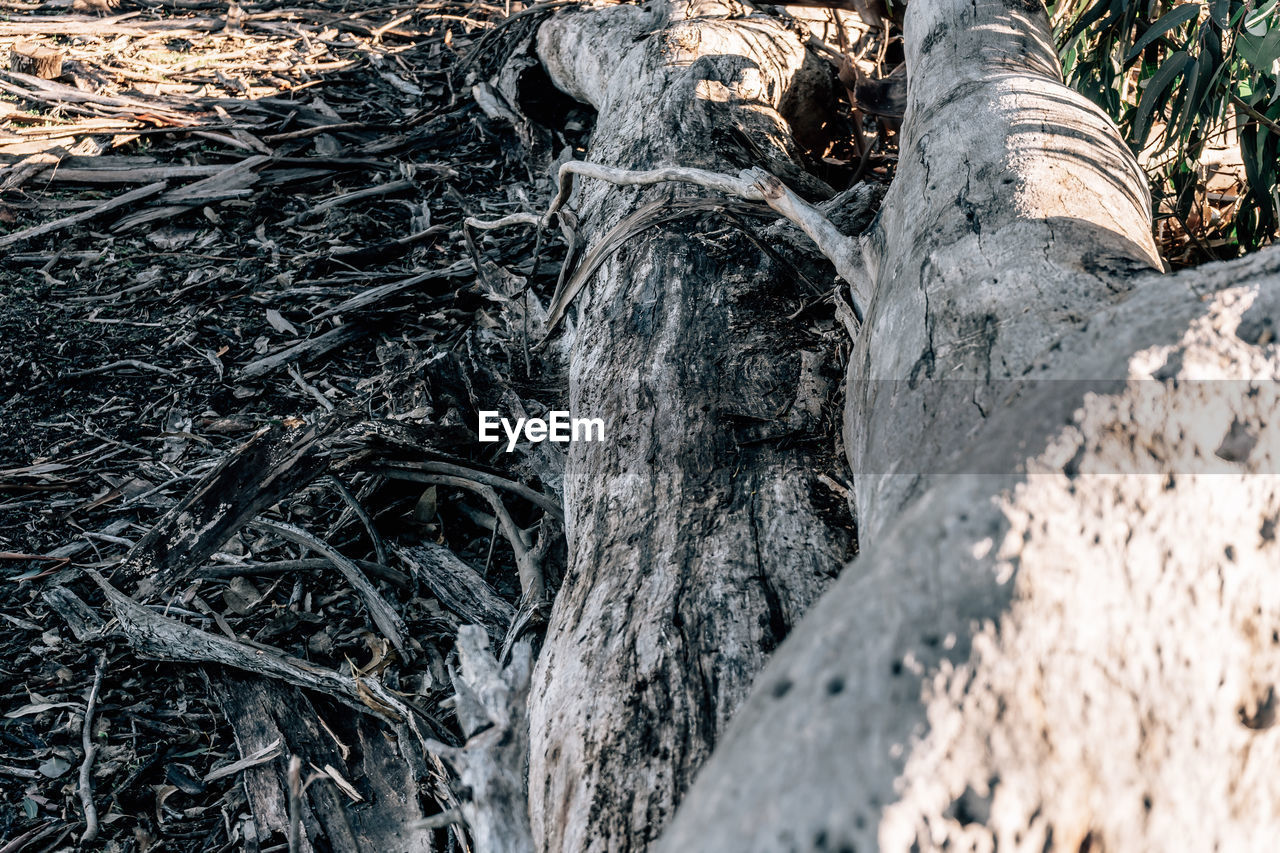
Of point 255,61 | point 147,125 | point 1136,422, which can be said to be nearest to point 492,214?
point 147,125

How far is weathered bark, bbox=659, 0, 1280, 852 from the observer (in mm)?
948

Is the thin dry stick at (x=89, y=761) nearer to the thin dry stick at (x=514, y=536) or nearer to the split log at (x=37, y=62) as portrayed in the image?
the thin dry stick at (x=514, y=536)

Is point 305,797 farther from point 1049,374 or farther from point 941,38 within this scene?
point 941,38

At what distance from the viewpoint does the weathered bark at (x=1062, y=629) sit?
948 mm

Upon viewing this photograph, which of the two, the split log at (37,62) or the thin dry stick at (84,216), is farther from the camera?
the split log at (37,62)

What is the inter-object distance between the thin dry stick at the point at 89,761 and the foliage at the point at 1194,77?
3238 mm

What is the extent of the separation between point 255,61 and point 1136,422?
5.93 metres

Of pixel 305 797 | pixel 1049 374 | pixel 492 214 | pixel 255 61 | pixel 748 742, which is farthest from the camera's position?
pixel 255 61

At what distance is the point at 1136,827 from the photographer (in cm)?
103

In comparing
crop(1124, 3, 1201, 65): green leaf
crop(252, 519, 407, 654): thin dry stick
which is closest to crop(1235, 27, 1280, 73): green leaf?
crop(1124, 3, 1201, 65): green leaf

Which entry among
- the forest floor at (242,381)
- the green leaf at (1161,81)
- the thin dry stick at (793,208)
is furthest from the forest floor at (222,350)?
the green leaf at (1161,81)

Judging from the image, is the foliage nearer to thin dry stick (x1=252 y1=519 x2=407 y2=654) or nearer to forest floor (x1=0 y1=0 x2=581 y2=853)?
forest floor (x1=0 y1=0 x2=581 y2=853)

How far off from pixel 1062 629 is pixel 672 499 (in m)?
1.03

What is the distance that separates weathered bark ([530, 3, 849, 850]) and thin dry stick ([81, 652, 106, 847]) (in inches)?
41.4
